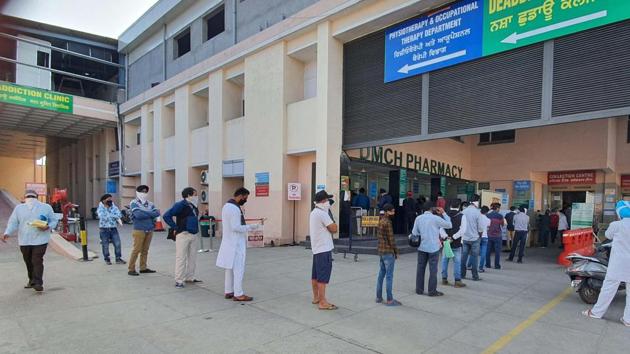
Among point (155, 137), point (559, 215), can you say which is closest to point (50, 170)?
point (155, 137)

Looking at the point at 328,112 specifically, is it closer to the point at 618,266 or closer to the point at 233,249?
the point at 233,249

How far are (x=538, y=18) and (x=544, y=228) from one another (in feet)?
36.7

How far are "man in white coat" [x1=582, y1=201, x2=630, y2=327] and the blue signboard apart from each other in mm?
5689

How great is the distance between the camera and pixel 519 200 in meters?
18.8

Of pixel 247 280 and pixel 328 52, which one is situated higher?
pixel 328 52

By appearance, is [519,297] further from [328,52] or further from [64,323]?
[328,52]

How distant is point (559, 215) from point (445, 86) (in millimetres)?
10077

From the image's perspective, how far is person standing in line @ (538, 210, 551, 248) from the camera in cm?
1709

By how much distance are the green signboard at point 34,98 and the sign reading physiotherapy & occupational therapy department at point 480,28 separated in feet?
63.4

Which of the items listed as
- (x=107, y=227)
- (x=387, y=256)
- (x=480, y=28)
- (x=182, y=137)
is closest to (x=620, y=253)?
(x=387, y=256)

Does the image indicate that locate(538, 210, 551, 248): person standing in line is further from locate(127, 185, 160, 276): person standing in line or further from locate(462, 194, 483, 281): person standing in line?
locate(127, 185, 160, 276): person standing in line

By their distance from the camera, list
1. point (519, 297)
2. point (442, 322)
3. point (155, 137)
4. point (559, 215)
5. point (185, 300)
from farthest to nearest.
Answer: point (155, 137)
point (559, 215)
point (519, 297)
point (185, 300)
point (442, 322)

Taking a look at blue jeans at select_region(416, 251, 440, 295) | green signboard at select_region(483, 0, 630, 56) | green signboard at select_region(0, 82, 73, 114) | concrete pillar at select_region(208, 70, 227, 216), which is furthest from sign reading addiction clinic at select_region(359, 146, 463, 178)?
green signboard at select_region(0, 82, 73, 114)

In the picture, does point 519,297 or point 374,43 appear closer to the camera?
point 519,297
